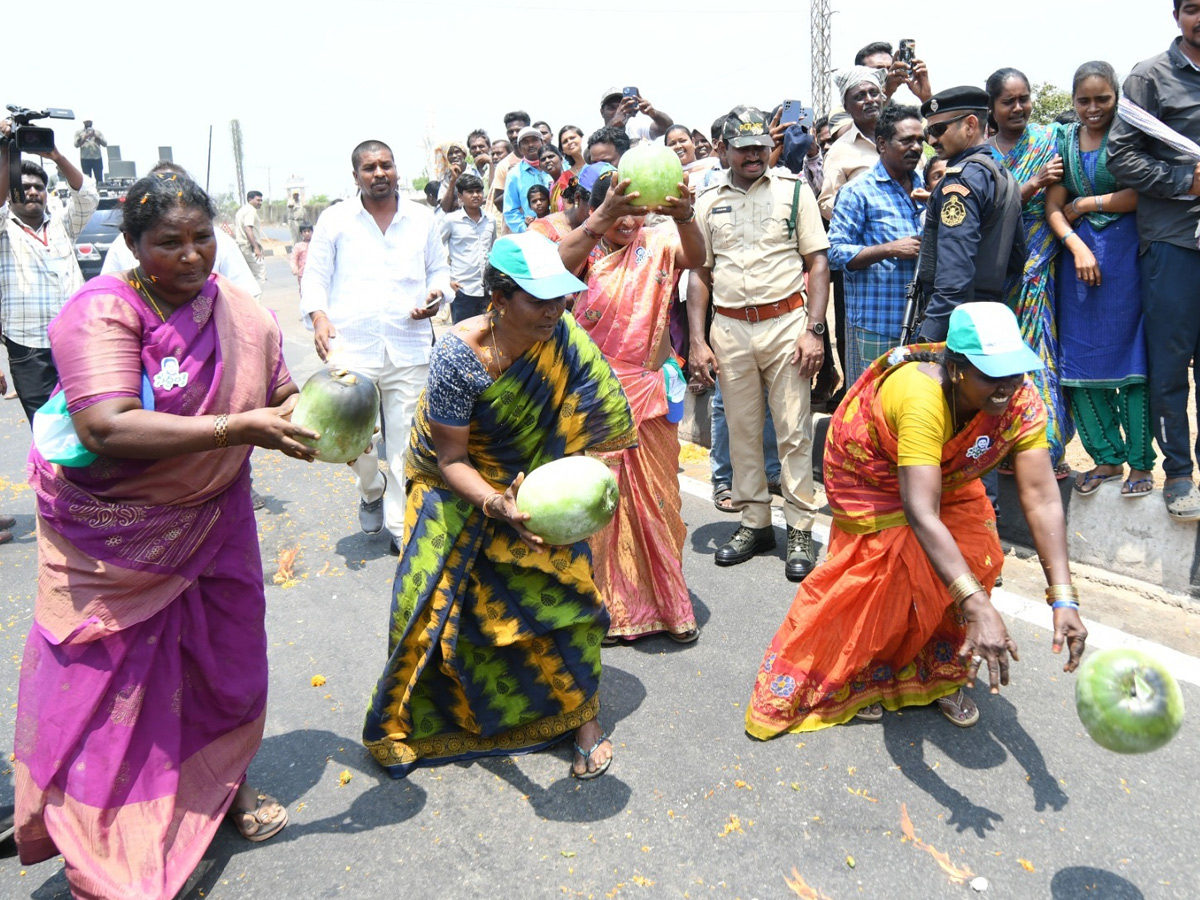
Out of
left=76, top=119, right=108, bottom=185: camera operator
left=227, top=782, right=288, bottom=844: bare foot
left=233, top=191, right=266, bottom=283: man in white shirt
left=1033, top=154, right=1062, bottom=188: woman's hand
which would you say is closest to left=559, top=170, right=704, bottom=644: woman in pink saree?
left=227, top=782, right=288, bottom=844: bare foot

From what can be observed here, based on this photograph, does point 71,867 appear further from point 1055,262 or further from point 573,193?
point 1055,262

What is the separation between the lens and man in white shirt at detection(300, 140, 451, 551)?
5.23 metres

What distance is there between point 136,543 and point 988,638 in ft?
8.10

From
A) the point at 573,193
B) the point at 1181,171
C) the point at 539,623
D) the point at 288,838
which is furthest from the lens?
the point at 573,193

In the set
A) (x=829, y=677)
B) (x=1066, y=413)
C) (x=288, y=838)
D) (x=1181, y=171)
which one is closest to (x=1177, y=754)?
(x=829, y=677)

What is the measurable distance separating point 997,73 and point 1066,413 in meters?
1.85

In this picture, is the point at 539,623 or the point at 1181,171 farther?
the point at 1181,171

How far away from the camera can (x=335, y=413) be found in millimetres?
2717

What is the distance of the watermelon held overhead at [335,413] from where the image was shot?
2705 mm

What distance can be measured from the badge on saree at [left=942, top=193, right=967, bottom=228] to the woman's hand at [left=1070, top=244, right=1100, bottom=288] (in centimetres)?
81

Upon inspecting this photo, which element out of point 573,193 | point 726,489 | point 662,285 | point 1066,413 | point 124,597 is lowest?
point 726,489

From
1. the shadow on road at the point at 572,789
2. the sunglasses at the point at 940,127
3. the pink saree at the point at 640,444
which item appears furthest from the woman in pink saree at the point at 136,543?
the sunglasses at the point at 940,127

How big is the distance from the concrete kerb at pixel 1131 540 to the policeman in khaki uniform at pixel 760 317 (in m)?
1.27

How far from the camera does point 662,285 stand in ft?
14.3
